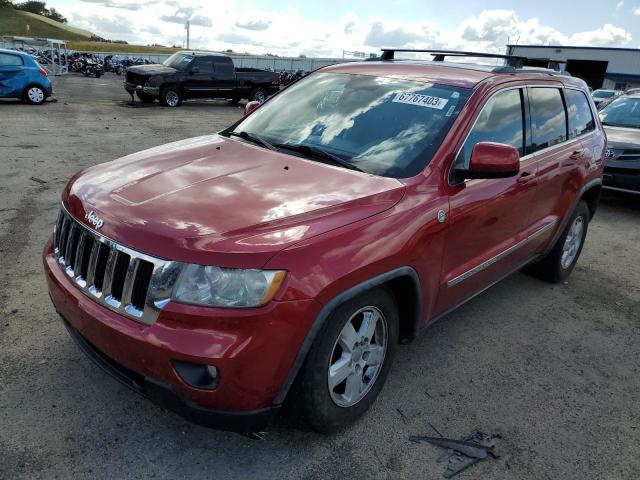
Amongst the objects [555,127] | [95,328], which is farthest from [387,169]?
[555,127]

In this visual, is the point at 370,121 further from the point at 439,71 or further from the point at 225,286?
the point at 225,286

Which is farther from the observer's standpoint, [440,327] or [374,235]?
[440,327]

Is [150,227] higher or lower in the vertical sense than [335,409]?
higher

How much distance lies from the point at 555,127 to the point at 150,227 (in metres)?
3.46

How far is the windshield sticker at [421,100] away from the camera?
3.31 meters

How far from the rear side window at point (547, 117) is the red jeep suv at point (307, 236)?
3 centimetres

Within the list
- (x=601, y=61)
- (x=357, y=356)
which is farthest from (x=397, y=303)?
(x=601, y=61)

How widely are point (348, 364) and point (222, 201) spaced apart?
1019 millimetres

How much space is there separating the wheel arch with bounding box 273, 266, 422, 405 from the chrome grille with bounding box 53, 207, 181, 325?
2.02 feet

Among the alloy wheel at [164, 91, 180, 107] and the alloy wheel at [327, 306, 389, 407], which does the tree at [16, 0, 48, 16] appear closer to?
the alloy wheel at [164, 91, 180, 107]

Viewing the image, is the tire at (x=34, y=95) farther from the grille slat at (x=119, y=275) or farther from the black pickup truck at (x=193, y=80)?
the grille slat at (x=119, y=275)

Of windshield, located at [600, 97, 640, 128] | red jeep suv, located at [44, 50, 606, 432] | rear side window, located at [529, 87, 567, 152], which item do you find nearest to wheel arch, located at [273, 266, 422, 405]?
red jeep suv, located at [44, 50, 606, 432]

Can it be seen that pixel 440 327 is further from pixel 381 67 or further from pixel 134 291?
pixel 134 291

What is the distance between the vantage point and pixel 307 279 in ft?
7.35
